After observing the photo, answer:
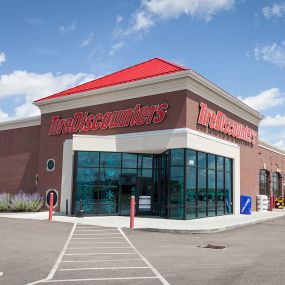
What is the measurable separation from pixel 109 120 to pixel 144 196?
5.46 meters

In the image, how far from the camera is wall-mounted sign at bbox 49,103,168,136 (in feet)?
78.7

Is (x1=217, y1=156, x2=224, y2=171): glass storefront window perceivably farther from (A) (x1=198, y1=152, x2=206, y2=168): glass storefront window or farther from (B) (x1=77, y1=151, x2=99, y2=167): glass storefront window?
(B) (x1=77, y1=151, x2=99, y2=167): glass storefront window

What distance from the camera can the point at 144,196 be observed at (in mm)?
24609

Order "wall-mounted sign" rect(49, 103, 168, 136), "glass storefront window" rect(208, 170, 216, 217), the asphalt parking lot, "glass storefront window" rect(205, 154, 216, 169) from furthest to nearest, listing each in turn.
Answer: "glass storefront window" rect(205, 154, 216, 169) → "glass storefront window" rect(208, 170, 216, 217) → "wall-mounted sign" rect(49, 103, 168, 136) → the asphalt parking lot

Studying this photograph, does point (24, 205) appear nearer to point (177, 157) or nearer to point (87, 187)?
point (87, 187)

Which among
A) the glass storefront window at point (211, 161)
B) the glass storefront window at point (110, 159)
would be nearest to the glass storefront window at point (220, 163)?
the glass storefront window at point (211, 161)

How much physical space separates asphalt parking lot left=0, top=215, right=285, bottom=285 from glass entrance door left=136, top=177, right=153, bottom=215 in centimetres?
710

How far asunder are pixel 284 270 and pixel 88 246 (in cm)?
627

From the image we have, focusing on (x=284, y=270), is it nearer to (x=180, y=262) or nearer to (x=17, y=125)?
(x=180, y=262)

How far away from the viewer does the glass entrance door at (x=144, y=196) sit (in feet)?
80.2

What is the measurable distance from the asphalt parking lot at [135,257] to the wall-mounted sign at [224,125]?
9.15 m

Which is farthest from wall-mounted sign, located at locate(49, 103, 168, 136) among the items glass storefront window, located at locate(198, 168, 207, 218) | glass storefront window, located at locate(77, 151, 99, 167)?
glass storefront window, located at locate(198, 168, 207, 218)

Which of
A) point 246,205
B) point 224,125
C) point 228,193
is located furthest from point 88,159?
point 246,205

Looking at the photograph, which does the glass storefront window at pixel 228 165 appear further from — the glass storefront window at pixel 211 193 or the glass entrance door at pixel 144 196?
the glass entrance door at pixel 144 196
